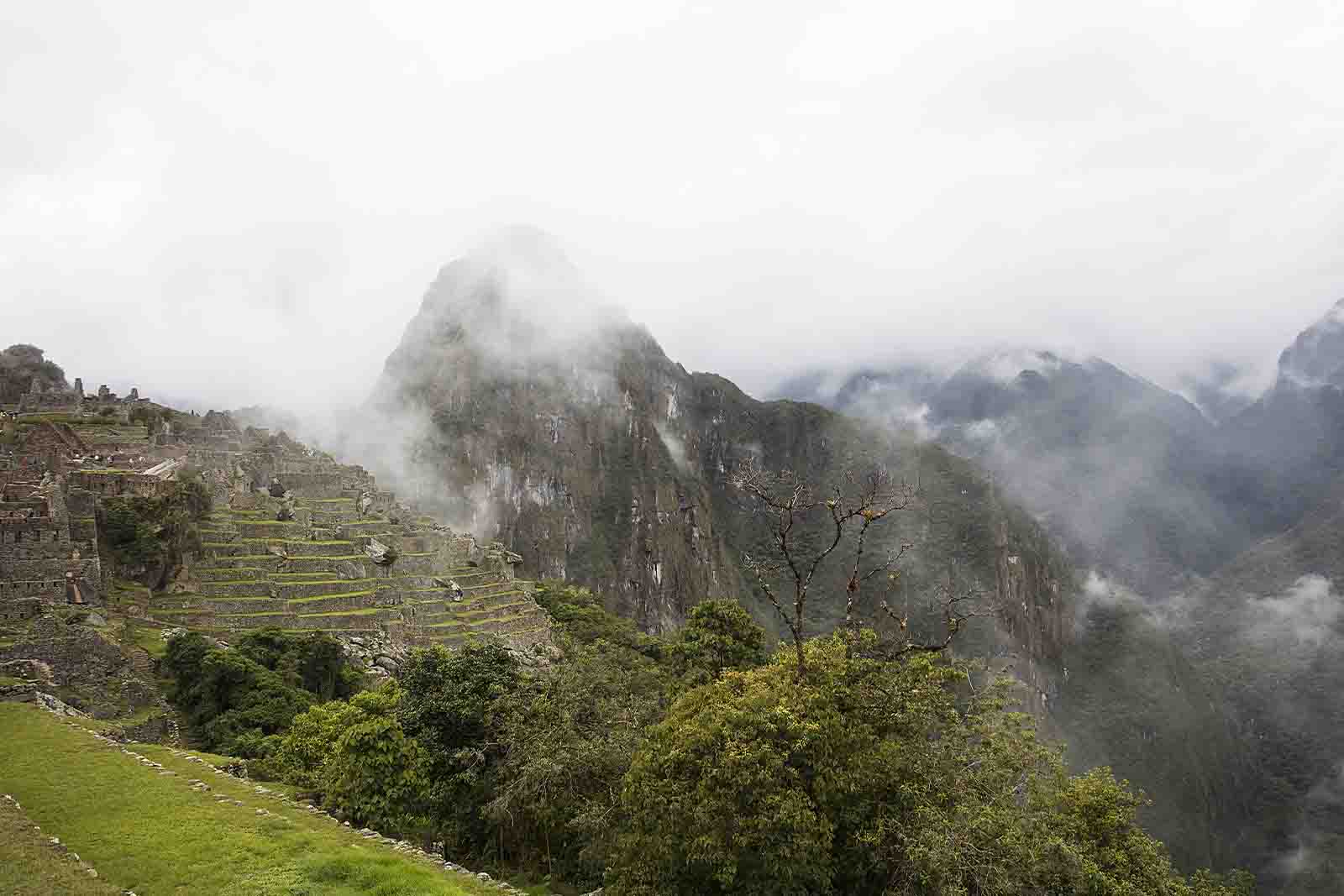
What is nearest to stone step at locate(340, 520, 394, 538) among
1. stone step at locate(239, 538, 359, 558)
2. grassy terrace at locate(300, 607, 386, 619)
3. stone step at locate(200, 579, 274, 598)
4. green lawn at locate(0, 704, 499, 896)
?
stone step at locate(239, 538, 359, 558)

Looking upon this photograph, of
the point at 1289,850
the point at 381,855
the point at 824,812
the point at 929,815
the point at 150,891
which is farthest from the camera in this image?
the point at 1289,850

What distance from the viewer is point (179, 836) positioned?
13070mm

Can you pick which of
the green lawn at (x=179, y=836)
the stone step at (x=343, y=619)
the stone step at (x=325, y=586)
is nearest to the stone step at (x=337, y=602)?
the stone step at (x=325, y=586)

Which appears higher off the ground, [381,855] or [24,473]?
[24,473]

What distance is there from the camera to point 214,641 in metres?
32.8

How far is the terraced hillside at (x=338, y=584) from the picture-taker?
3869 centimetres

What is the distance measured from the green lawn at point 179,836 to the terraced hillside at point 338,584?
2245cm

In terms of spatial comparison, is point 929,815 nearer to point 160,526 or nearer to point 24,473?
point 160,526

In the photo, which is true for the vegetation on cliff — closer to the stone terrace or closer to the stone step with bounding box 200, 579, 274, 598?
the stone terrace

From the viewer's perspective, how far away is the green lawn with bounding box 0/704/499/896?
11.8 meters

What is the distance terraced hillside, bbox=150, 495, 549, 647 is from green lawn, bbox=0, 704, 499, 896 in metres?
22.4

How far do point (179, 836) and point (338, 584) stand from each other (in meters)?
32.6

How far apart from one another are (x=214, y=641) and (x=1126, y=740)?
167 m

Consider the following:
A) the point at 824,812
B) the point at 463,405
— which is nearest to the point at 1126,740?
the point at 463,405
